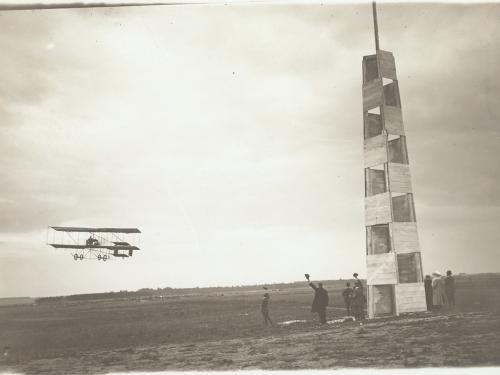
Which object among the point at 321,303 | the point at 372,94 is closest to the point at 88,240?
the point at 321,303

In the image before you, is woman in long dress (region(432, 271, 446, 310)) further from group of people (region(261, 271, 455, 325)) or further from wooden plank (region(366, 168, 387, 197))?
wooden plank (region(366, 168, 387, 197))

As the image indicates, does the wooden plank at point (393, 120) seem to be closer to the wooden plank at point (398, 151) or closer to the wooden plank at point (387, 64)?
the wooden plank at point (398, 151)

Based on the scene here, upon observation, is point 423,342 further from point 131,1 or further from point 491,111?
point 131,1

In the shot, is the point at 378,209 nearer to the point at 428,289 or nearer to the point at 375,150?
the point at 375,150

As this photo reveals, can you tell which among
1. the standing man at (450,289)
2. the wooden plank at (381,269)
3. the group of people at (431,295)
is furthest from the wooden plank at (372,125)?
the standing man at (450,289)

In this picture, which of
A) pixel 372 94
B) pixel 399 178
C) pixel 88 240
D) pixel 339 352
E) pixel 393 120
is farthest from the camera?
pixel 88 240
